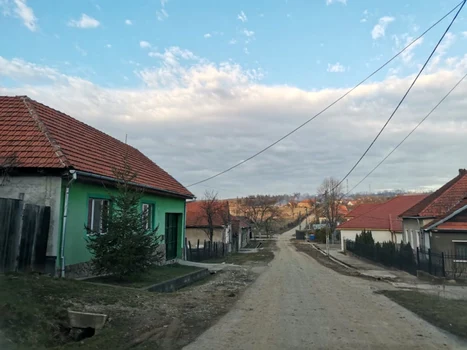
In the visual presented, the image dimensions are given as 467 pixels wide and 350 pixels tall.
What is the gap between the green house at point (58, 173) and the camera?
1126cm

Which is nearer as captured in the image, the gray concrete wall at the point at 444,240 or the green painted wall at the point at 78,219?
the green painted wall at the point at 78,219

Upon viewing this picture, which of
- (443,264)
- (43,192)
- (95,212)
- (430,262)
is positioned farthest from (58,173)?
(430,262)

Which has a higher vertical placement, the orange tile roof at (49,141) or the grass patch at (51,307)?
the orange tile roof at (49,141)

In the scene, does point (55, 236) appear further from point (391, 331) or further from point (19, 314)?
point (391, 331)

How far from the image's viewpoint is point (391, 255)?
25.5 meters

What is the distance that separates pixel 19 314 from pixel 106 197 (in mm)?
7783

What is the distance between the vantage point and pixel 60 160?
11414 millimetres

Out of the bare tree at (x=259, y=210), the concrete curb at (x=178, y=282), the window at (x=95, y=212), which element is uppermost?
the bare tree at (x=259, y=210)

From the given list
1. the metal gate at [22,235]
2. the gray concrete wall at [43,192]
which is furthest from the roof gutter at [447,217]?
the metal gate at [22,235]

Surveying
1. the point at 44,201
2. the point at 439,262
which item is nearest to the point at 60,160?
the point at 44,201

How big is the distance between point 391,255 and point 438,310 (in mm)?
16531

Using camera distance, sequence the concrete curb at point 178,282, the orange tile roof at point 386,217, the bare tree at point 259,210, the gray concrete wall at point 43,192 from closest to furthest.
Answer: the gray concrete wall at point 43,192 → the concrete curb at point 178,282 → the orange tile roof at point 386,217 → the bare tree at point 259,210

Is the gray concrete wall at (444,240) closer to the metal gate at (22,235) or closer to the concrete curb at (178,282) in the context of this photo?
the concrete curb at (178,282)

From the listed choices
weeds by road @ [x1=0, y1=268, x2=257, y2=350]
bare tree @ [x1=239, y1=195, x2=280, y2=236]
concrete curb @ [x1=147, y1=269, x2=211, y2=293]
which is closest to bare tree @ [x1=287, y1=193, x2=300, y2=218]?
bare tree @ [x1=239, y1=195, x2=280, y2=236]
